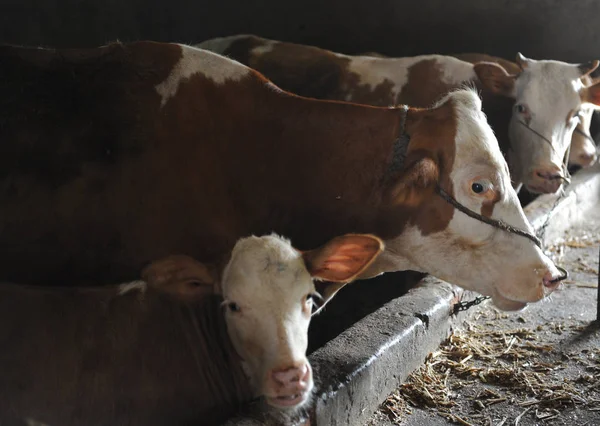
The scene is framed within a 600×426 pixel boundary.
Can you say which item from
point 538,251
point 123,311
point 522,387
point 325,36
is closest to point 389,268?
point 538,251

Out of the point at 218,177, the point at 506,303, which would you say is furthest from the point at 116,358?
the point at 506,303

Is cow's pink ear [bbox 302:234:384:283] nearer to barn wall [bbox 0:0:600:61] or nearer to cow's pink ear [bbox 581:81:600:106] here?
cow's pink ear [bbox 581:81:600:106]

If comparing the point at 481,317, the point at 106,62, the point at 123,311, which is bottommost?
the point at 481,317

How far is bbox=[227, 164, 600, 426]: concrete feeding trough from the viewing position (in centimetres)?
308

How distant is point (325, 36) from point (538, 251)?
5662mm

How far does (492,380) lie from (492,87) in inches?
106

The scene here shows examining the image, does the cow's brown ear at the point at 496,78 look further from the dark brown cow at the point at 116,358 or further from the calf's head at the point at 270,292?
the dark brown cow at the point at 116,358

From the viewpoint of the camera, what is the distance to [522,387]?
3898mm

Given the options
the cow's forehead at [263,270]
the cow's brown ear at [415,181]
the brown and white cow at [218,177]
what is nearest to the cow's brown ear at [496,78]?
the brown and white cow at [218,177]

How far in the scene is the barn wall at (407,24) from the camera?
805 cm

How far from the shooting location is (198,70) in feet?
12.0

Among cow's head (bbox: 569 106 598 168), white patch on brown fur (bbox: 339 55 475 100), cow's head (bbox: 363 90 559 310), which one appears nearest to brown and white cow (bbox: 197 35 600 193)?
white patch on brown fur (bbox: 339 55 475 100)

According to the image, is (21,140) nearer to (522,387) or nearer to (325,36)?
(522,387)

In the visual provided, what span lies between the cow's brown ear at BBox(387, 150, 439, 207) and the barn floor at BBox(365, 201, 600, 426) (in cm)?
108
